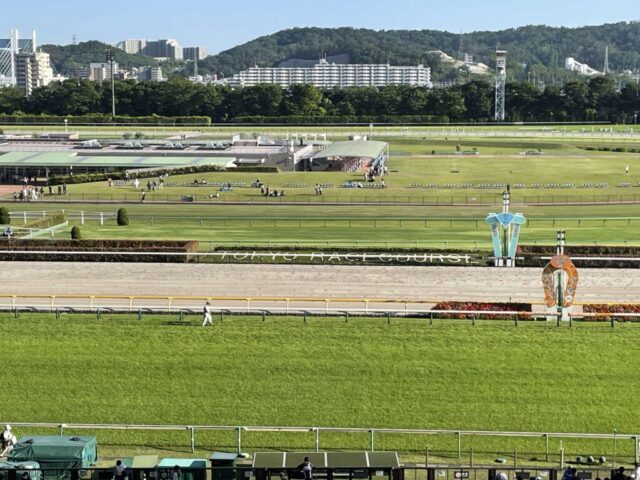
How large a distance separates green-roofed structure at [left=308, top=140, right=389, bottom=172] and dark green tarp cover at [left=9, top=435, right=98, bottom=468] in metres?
62.6

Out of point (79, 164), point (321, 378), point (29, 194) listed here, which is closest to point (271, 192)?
point (29, 194)

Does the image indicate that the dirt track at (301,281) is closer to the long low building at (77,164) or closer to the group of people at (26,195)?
the group of people at (26,195)

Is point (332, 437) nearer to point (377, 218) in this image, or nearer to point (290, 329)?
point (290, 329)

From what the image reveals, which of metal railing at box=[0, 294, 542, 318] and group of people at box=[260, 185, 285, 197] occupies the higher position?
group of people at box=[260, 185, 285, 197]

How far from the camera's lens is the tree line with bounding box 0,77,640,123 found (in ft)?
493

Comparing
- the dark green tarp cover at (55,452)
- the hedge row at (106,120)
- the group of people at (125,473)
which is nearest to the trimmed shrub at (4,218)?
the dark green tarp cover at (55,452)

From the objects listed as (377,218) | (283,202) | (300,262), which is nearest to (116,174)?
(283,202)

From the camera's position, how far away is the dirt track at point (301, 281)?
3600 cm

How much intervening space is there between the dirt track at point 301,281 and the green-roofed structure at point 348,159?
43.0m

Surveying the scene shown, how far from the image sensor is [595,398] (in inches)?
1001

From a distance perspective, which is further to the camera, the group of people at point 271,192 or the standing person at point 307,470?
the group of people at point 271,192

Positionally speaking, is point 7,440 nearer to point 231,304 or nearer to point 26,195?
point 231,304

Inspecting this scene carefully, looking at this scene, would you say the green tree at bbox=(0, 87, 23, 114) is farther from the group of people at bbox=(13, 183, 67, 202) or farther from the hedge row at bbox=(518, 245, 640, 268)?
the hedge row at bbox=(518, 245, 640, 268)

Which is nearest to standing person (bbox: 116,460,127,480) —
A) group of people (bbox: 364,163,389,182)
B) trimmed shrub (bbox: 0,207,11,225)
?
trimmed shrub (bbox: 0,207,11,225)
